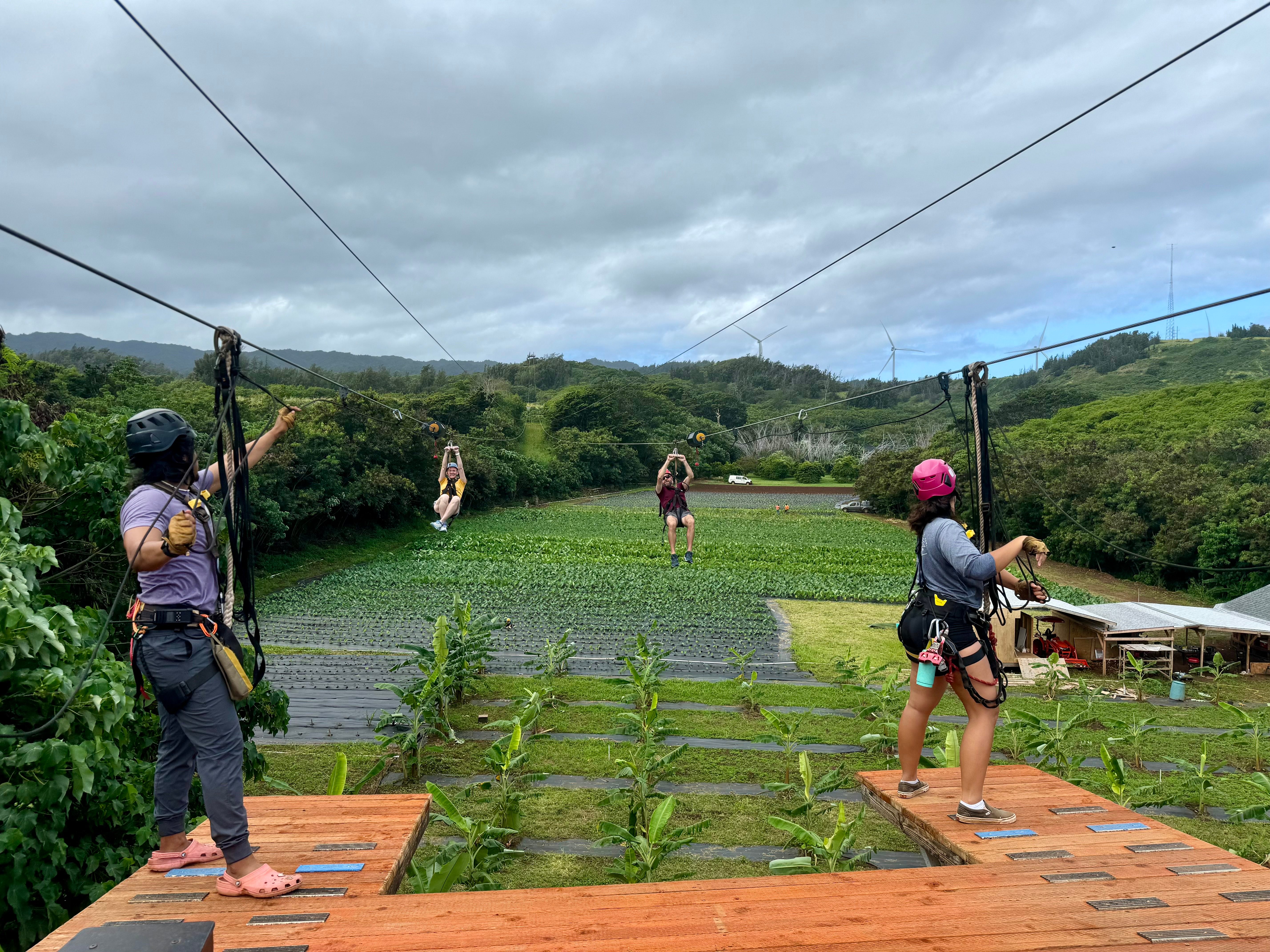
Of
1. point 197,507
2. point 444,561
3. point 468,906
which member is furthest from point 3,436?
point 444,561

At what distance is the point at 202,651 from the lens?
3.31 meters

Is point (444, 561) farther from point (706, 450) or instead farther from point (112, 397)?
point (706, 450)

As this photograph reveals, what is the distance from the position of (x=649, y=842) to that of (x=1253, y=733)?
7.54m

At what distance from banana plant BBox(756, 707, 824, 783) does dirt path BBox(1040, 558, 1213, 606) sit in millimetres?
19487

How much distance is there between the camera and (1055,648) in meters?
14.5

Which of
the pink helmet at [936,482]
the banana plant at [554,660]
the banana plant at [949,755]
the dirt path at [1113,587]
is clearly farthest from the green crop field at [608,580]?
the pink helmet at [936,482]

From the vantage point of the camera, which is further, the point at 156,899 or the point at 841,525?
the point at 841,525

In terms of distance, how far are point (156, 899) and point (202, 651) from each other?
98 cm

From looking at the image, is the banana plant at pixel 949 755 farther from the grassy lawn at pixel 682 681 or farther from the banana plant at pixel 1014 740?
the banana plant at pixel 1014 740

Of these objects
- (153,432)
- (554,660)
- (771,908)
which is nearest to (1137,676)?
(554,660)

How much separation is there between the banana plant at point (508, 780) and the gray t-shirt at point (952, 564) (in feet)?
9.95

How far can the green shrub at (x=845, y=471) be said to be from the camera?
6862 cm

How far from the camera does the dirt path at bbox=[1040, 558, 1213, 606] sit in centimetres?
2561

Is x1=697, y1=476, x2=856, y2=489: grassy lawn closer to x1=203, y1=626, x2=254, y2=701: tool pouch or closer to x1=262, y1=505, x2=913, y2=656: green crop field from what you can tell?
x1=262, y1=505, x2=913, y2=656: green crop field
